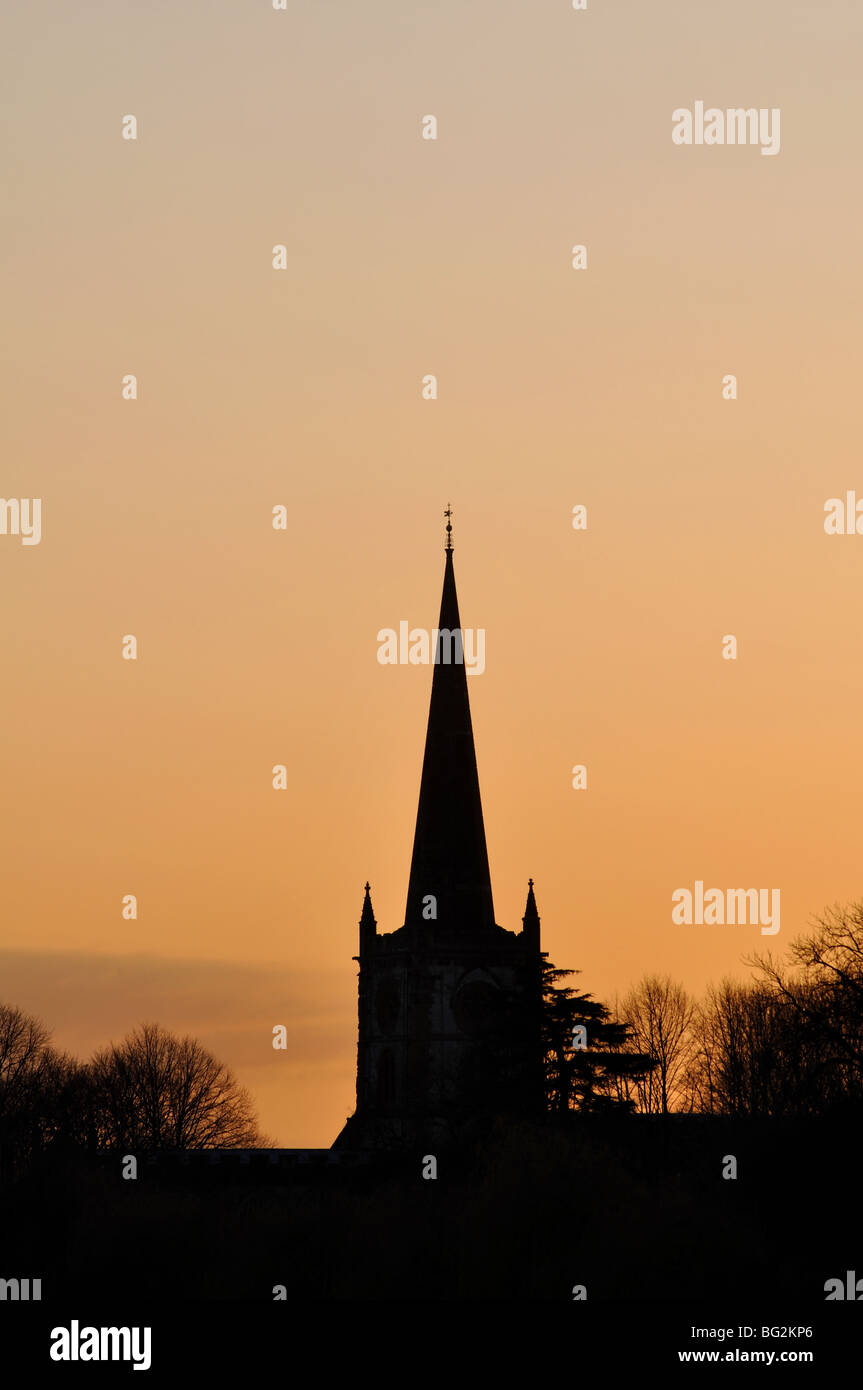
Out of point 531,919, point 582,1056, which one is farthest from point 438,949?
point 582,1056

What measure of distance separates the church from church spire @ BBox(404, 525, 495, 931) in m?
0.04

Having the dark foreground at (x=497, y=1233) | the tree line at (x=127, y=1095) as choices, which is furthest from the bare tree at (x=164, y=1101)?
the dark foreground at (x=497, y=1233)

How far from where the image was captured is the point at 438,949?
112 m

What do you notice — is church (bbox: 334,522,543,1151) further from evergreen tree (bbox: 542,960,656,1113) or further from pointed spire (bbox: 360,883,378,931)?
evergreen tree (bbox: 542,960,656,1113)

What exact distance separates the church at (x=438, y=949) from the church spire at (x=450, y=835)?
42 mm

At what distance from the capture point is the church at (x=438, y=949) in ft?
362

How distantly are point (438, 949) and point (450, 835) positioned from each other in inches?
189

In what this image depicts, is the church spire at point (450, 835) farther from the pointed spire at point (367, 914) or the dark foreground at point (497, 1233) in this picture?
the dark foreground at point (497, 1233)

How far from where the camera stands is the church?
110 m

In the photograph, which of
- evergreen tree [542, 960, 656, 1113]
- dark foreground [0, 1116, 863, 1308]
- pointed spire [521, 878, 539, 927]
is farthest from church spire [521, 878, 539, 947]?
dark foreground [0, 1116, 863, 1308]
